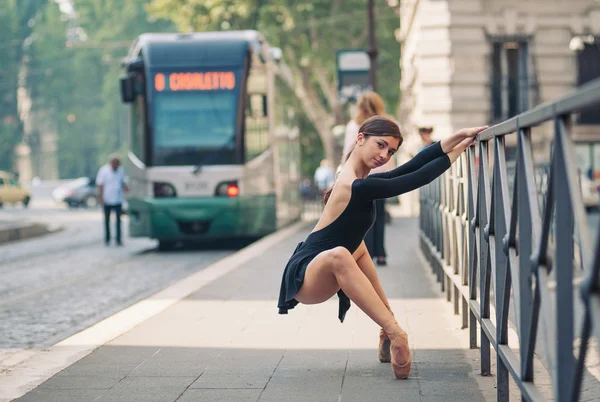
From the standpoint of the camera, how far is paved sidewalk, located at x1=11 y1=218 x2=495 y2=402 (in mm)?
5234

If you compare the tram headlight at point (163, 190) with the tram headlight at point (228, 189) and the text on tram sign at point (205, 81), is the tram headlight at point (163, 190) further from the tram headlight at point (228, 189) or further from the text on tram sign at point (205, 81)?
the text on tram sign at point (205, 81)

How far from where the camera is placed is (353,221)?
219 inches

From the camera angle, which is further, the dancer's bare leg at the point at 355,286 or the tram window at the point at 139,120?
the tram window at the point at 139,120

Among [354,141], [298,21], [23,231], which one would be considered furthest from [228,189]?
[298,21]

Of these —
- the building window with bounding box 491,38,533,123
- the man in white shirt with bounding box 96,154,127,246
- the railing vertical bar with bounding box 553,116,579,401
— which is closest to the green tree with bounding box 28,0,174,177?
the building window with bounding box 491,38,533,123

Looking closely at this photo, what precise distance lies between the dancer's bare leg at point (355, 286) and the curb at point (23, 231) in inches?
752

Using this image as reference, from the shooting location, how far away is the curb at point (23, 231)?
2396 cm

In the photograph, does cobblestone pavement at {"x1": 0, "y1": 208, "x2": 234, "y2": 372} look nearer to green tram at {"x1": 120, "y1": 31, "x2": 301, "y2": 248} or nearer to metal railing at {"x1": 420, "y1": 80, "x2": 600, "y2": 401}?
green tram at {"x1": 120, "y1": 31, "x2": 301, "y2": 248}

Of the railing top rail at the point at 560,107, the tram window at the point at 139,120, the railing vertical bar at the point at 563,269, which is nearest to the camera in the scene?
the railing top rail at the point at 560,107

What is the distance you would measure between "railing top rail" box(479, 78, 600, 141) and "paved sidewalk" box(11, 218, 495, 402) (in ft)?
5.27

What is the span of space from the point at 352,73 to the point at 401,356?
1764 cm

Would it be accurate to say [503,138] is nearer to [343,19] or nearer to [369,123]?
[369,123]

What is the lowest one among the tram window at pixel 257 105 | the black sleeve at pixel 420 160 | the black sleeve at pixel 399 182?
the black sleeve at pixel 399 182

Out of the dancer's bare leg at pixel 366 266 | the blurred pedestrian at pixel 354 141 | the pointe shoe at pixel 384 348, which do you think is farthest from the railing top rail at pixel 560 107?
the blurred pedestrian at pixel 354 141
